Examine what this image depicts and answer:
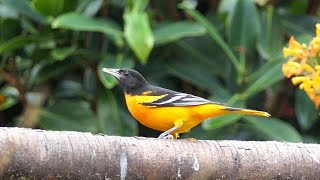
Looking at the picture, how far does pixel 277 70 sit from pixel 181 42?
2.67ft

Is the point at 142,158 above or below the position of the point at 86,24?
below

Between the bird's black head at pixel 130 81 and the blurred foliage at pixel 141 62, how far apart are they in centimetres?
89

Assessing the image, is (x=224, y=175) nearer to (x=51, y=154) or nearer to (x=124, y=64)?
(x=51, y=154)

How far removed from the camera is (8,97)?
5.58 m

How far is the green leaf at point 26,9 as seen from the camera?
5.41 metres

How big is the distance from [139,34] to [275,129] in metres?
1.07

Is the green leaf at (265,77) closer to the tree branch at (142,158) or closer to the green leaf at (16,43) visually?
the green leaf at (16,43)

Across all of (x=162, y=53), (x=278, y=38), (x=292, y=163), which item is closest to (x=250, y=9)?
(x=278, y=38)

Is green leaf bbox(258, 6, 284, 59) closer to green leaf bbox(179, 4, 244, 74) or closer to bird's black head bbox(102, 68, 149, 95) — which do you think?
green leaf bbox(179, 4, 244, 74)

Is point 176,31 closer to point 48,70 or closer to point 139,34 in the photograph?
point 139,34

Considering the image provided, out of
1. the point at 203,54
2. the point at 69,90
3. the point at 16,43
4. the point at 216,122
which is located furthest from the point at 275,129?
the point at 16,43

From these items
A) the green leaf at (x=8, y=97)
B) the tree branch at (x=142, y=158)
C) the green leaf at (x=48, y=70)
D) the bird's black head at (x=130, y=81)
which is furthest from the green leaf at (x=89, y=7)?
the tree branch at (x=142, y=158)

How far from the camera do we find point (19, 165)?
291 cm

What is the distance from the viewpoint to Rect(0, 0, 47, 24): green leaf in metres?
5.41
